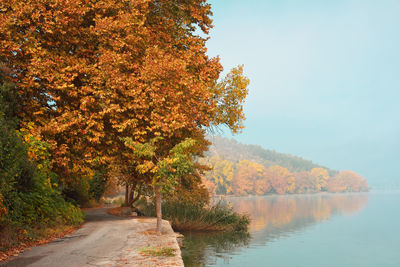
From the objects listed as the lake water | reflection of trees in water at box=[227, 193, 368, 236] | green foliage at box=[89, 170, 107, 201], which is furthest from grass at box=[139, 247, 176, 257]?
green foliage at box=[89, 170, 107, 201]

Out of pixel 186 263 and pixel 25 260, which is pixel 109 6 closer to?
pixel 25 260

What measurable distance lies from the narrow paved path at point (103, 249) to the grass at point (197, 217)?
8.91 metres

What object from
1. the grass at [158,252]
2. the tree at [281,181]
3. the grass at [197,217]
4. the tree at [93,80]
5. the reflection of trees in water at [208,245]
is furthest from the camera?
the tree at [281,181]

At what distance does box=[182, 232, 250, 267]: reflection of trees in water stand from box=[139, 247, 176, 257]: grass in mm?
5112

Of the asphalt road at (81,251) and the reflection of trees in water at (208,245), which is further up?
the asphalt road at (81,251)

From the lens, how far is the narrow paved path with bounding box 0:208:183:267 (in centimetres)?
827

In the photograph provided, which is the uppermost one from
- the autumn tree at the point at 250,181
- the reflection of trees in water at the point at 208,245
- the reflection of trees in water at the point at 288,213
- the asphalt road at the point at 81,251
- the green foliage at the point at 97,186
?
the autumn tree at the point at 250,181

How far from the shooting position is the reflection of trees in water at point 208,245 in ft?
51.7

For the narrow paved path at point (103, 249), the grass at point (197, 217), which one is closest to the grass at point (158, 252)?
the narrow paved path at point (103, 249)

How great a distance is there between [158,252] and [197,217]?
14433mm

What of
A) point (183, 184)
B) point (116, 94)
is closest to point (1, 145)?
point (116, 94)

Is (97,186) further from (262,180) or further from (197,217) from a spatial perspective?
(262,180)

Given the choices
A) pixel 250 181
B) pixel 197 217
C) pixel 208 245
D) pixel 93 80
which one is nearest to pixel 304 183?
pixel 250 181

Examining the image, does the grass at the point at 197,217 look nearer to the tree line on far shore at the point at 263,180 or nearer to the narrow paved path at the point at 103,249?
the narrow paved path at the point at 103,249
